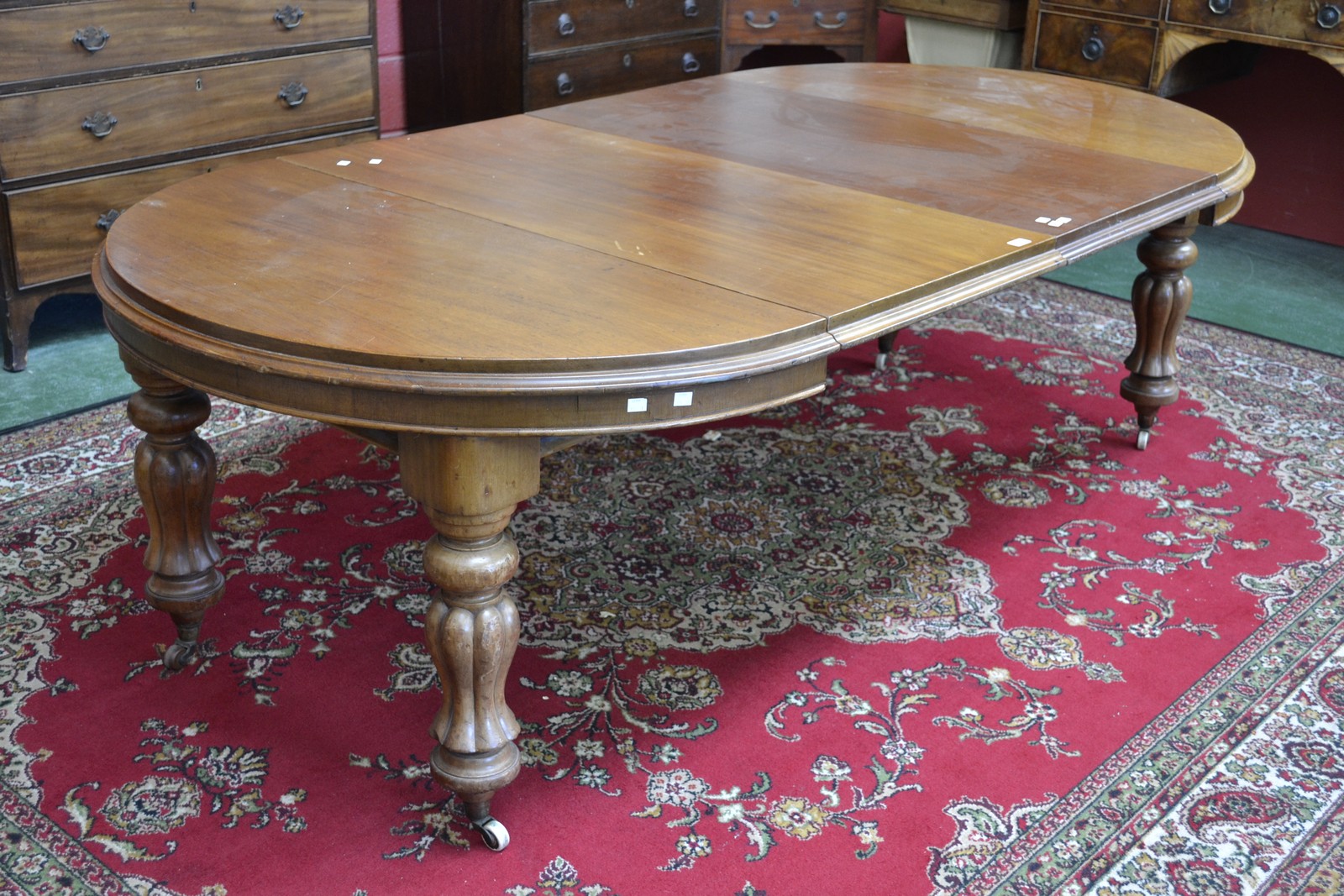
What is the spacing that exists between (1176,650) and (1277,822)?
43 cm

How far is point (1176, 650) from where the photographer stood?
224cm

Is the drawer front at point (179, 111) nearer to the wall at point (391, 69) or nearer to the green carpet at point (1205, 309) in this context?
the green carpet at point (1205, 309)

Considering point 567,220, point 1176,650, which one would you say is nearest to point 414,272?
point 567,220

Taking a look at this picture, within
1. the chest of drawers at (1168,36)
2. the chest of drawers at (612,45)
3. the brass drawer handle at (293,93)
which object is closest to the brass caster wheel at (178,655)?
the brass drawer handle at (293,93)

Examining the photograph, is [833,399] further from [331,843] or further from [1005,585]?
[331,843]

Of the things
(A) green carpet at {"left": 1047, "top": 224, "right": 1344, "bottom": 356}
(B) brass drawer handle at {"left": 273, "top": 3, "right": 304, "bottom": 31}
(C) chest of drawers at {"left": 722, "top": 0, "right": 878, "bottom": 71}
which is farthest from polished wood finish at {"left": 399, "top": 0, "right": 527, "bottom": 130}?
(A) green carpet at {"left": 1047, "top": 224, "right": 1344, "bottom": 356}

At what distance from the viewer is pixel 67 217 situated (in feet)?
10.3

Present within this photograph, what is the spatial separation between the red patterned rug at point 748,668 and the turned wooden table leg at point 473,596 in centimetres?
12

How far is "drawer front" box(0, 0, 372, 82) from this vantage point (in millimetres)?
2965

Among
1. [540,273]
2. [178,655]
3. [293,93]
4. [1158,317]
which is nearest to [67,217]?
[293,93]

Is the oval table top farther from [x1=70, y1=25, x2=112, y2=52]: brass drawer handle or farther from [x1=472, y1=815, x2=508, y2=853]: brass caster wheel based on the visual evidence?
[x1=70, y1=25, x2=112, y2=52]: brass drawer handle

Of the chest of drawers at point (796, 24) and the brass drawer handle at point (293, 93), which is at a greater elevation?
the chest of drawers at point (796, 24)

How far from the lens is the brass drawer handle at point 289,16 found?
3.41 metres

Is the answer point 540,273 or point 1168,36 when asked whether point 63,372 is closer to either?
point 540,273
